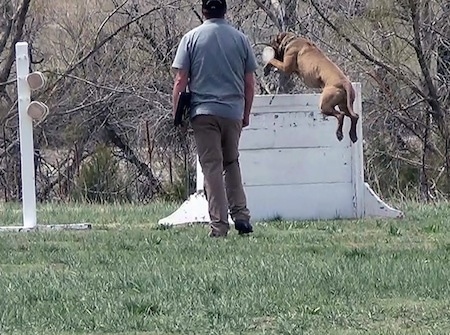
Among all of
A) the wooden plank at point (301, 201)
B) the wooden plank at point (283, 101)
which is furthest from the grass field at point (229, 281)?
the wooden plank at point (283, 101)

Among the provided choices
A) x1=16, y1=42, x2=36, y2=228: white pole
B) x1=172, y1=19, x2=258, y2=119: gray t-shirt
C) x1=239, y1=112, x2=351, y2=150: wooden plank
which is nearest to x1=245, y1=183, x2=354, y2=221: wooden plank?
x1=239, y1=112, x2=351, y2=150: wooden plank

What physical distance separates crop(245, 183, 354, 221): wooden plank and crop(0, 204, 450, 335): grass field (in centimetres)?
90

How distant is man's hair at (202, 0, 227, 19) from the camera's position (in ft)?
30.2

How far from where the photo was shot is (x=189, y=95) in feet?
30.3

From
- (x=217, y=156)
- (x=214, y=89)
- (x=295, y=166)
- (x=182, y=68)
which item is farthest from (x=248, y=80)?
(x=295, y=166)

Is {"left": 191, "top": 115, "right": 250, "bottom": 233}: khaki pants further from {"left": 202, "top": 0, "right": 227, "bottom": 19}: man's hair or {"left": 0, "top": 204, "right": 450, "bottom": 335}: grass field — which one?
{"left": 202, "top": 0, "right": 227, "bottom": 19}: man's hair

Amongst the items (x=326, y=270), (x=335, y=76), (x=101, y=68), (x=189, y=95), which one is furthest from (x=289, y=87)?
(x=326, y=270)

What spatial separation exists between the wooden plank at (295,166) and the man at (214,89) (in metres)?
1.60

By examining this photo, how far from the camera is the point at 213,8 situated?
9227 mm

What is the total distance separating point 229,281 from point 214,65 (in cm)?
276

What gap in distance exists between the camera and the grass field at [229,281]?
5801 millimetres

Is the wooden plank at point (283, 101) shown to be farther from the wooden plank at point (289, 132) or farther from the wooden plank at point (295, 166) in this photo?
the wooden plank at point (295, 166)

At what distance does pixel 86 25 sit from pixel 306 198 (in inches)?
435

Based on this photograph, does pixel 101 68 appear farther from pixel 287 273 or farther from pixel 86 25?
pixel 287 273
